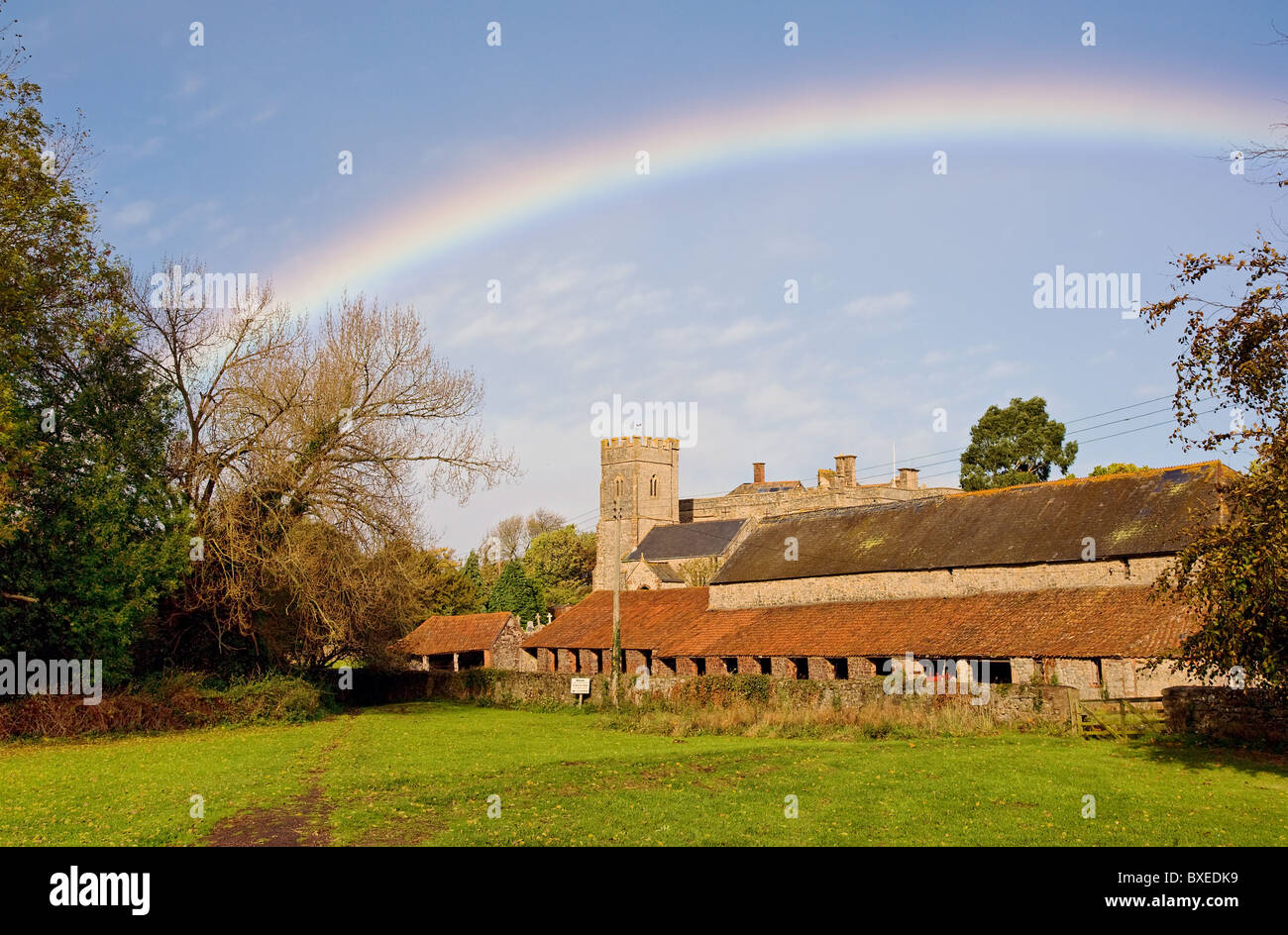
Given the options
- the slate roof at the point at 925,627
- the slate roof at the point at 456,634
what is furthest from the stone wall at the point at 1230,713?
the slate roof at the point at 456,634

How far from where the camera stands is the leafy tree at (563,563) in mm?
97625

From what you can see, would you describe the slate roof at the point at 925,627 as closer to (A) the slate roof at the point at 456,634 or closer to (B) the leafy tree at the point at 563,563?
(A) the slate roof at the point at 456,634

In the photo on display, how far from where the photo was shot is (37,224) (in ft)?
83.1

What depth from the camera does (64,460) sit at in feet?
88.6

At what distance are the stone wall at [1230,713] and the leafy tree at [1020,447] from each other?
1736 inches

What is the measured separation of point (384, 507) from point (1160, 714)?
24096 mm

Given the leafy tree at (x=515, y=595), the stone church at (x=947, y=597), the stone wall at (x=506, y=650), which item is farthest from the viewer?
the leafy tree at (x=515, y=595)

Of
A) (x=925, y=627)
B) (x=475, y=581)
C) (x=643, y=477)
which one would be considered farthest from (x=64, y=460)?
(x=643, y=477)

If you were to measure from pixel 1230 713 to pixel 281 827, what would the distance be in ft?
65.1

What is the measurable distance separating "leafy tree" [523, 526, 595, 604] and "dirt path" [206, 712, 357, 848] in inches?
3116

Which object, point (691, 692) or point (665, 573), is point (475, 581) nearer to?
point (665, 573)

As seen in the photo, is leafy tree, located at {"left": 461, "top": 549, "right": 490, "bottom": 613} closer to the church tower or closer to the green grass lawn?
the church tower

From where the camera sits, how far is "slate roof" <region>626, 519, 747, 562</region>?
80.1 m

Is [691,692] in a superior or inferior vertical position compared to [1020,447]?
inferior
